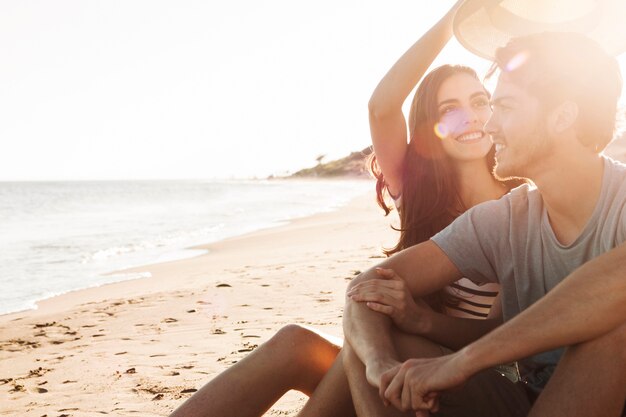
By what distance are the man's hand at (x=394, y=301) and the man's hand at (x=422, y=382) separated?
0.42m

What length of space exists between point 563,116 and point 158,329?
4.52 metres

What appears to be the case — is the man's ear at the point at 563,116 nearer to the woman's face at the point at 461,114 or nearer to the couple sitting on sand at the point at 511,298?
the couple sitting on sand at the point at 511,298

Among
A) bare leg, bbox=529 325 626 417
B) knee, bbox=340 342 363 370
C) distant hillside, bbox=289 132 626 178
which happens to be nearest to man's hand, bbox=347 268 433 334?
knee, bbox=340 342 363 370

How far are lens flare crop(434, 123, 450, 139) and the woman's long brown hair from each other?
23mm

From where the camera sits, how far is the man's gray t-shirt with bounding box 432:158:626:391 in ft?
7.02

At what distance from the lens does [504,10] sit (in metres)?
2.54

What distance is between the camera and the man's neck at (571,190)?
7.38 ft

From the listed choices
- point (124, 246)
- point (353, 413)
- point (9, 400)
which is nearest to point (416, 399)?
point (353, 413)

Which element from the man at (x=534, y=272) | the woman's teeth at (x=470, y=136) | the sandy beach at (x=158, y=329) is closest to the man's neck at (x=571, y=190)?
the man at (x=534, y=272)

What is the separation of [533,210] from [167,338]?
390 cm

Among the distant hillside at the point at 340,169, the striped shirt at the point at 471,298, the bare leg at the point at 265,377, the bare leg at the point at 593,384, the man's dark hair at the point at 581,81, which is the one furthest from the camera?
the distant hillside at the point at 340,169

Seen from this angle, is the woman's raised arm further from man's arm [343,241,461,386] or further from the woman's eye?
man's arm [343,241,461,386]

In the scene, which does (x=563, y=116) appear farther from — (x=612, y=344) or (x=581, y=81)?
(x=612, y=344)

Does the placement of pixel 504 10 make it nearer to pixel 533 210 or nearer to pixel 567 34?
pixel 567 34
